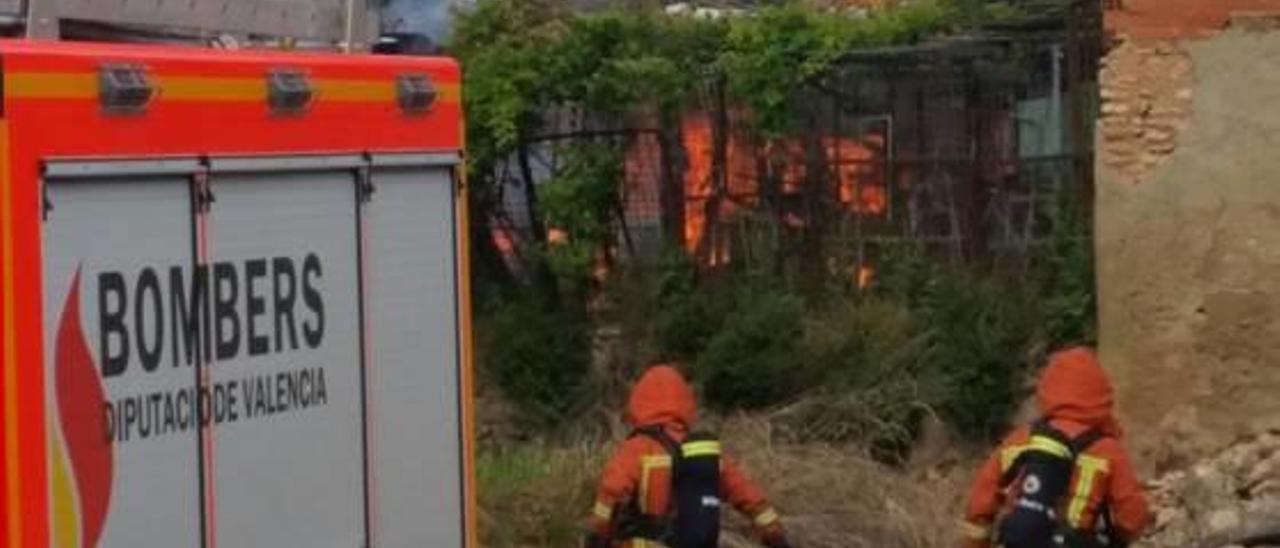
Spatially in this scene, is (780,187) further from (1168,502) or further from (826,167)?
(1168,502)

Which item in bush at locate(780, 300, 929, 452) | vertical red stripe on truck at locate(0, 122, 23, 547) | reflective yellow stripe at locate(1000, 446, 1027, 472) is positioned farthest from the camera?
bush at locate(780, 300, 929, 452)

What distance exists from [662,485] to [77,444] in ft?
15.9

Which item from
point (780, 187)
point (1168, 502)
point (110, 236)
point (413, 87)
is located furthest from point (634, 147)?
point (110, 236)

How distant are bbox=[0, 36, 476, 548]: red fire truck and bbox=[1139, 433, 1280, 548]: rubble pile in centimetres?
781

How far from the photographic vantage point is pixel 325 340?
6.76m

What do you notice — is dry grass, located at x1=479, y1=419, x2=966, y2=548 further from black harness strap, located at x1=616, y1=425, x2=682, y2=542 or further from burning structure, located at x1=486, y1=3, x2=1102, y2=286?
burning structure, located at x1=486, y1=3, x2=1102, y2=286

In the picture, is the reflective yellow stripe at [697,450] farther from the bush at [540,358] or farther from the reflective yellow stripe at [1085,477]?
the bush at [540,358]

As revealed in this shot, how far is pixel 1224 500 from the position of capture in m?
15.2

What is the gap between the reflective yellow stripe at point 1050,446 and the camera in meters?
9.70

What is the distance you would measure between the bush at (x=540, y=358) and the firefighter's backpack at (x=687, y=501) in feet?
25.6

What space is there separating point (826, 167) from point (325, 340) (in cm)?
1229

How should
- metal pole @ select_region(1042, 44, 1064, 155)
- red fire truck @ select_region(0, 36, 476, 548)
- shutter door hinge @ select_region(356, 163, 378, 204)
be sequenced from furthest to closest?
metal pole @ select_region(1042, 44, 1064, 155) → shutter door hinge @ select_region(356, 163, 378, 204) → red fire truck @ select_region(0, 36, 476, 548)

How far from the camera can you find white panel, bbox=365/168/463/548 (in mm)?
7023

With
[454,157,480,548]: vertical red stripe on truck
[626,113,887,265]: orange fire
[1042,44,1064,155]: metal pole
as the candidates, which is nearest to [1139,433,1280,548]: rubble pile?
[1042,44,1064,155]: metal pole
